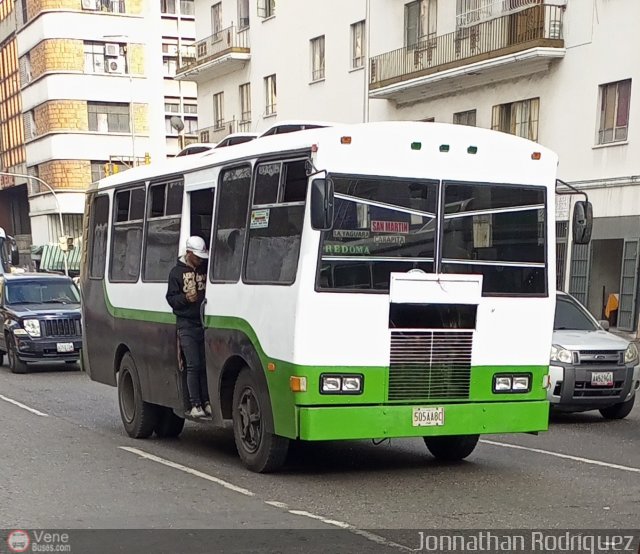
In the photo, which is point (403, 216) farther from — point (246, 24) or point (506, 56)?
point (246, 24)

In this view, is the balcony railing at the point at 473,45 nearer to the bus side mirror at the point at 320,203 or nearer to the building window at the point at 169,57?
the bus side mirror at the point at 320,203

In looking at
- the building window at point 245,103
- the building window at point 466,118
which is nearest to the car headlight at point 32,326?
the building window at point 466,118

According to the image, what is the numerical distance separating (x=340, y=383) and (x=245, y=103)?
1430 inches

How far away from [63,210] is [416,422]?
2307 inches

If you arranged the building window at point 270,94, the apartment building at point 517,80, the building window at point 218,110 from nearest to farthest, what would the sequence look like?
the apartment building at point 517,80 < the building window at point 270,94 < the building window at point 218,110

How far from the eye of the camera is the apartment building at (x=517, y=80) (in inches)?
1032

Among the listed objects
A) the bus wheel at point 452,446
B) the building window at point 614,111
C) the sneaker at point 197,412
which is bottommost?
the bus wheel at point 452,446

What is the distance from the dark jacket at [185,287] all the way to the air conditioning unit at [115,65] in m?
58.3

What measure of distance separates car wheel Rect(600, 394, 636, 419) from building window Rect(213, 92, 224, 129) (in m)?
33.4

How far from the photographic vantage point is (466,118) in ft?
103

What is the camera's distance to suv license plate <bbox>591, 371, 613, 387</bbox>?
43.8ft

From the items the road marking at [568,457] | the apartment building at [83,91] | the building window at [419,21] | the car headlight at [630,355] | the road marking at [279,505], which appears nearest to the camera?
the road marking at [279,505]

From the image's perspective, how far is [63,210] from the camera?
6500 cm

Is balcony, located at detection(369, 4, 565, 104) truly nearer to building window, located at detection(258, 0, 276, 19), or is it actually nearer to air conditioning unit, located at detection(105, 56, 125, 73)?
building window, located at detection(258, 0, 276, 19)
